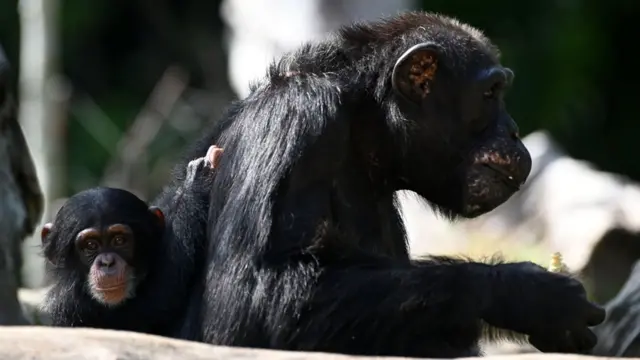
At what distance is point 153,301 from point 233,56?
7.61m

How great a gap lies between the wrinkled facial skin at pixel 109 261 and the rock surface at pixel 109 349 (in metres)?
1.21

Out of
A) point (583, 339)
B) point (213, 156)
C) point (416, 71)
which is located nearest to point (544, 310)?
point (583, 339)

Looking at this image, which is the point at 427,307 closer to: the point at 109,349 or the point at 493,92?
the point at 493,92

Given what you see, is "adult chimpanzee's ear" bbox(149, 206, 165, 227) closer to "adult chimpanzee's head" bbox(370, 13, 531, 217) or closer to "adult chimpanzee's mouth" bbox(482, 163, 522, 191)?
"adult chimpanzee's head" bbox(370, 13, 531, 217)

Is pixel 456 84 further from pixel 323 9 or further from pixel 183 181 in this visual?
pixel 323 9

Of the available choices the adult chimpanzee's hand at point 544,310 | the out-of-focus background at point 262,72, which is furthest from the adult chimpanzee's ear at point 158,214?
the out-of-focus background at point 262,72

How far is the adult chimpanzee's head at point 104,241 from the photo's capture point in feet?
16.5

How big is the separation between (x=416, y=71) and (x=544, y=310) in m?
1.13

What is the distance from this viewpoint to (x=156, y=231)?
17.3ft

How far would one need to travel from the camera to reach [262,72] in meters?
11.1

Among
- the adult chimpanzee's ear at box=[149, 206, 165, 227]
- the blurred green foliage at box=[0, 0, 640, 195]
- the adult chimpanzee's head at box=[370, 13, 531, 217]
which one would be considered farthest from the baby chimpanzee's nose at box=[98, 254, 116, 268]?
the blurred green foliage at box=[0, 0, 640, 195]

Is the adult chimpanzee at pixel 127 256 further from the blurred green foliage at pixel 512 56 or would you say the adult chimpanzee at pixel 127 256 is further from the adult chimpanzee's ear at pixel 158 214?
the blurred green foliage at pixel 512 56

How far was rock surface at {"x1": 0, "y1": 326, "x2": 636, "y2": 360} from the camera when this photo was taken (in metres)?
3.57

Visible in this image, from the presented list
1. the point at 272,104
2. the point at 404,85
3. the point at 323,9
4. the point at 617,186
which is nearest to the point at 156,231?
the point at 272,104
